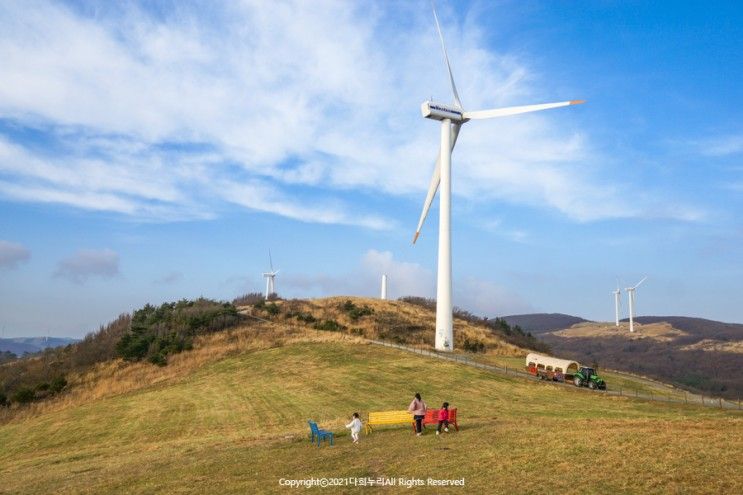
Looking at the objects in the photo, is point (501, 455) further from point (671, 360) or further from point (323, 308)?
point (671, 360)

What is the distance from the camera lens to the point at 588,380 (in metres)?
45.3

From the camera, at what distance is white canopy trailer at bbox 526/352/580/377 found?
4656 cm

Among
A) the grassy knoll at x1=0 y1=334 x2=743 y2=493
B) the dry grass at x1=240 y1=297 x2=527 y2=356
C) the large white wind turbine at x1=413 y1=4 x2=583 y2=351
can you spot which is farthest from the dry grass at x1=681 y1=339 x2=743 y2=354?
the grassy knoll at x1=0 y1=334 x2=743 y2=493

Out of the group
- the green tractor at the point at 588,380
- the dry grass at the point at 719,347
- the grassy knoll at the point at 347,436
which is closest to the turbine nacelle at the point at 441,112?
the grassy knoll at the point at 347,436

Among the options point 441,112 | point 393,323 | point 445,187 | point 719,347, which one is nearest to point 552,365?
point 445,187

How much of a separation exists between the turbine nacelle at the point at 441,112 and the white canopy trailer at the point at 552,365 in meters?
29.3

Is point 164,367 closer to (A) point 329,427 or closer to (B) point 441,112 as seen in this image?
(A) point 329,427

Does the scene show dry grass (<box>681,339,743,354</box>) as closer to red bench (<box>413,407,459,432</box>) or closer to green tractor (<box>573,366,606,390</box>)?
green tractor (<box>573,366,606,390</box>)

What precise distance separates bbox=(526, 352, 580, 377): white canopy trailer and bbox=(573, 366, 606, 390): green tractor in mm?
661

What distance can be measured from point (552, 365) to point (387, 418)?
2554cm

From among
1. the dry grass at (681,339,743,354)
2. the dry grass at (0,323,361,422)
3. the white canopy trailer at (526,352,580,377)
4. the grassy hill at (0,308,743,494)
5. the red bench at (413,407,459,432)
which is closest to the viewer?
the grassy hill at (0,308,743,494)

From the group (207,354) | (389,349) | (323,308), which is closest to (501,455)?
(389,349)

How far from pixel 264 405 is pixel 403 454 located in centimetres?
2176

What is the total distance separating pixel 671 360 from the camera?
16388 centimetres
